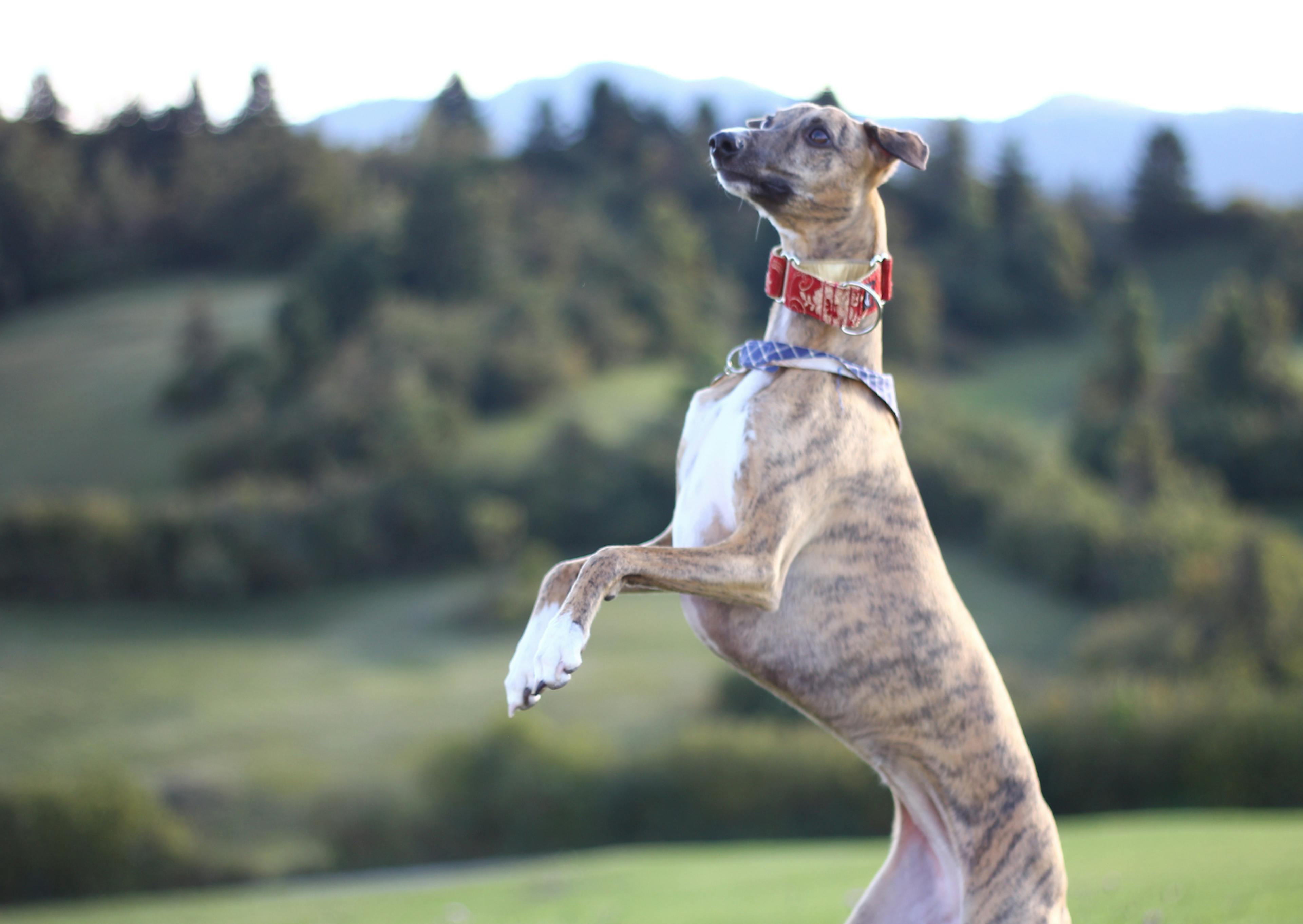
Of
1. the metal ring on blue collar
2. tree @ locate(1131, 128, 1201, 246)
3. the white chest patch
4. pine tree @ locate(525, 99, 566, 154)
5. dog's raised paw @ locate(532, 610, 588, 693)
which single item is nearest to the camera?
dog's raised paw @ locate(532, 610, 588, 693)

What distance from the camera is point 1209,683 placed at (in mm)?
15000

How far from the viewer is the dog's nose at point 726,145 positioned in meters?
3.08

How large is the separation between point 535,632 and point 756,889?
5799 millimetres

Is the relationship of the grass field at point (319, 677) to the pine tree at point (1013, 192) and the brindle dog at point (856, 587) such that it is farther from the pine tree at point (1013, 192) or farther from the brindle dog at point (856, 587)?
the pine tree at point (1013, 192)

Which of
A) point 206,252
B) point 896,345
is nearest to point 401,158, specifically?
point 206,252

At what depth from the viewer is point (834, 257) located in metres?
3.21

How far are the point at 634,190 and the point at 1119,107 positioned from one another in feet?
48.9

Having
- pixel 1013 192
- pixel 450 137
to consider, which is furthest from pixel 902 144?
pixel 1013 192

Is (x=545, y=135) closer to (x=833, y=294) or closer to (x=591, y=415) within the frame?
(x=591, y=415)

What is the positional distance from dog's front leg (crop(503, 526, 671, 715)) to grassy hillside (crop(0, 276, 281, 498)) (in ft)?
80.4

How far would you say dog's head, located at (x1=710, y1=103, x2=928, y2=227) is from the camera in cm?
309

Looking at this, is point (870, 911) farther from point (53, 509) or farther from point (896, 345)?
point (896, 345)

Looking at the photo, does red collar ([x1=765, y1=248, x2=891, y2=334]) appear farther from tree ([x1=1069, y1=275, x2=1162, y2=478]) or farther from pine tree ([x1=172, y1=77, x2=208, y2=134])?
pine tree ([x1=172, y1=77, x2=208, y2=134])

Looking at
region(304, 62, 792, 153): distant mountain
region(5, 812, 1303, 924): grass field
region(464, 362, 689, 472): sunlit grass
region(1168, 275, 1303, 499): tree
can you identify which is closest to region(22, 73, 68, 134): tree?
region(304, 62, 792, 153): distant mountain
